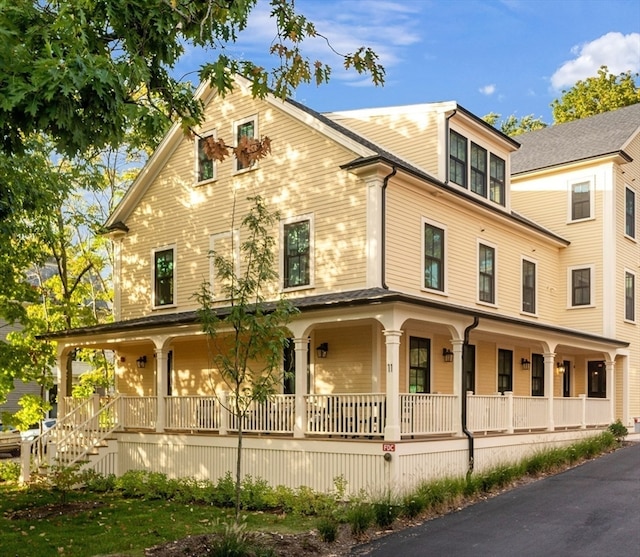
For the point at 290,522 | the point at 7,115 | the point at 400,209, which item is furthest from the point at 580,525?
the point at 7,115

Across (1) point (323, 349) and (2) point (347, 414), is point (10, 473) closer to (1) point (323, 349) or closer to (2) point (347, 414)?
(1) point (323, 349)

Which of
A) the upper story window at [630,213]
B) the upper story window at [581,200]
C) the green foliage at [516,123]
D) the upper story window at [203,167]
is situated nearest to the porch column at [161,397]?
the upper story window at [203,167]

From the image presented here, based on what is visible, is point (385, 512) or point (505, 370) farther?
point (505, 370)

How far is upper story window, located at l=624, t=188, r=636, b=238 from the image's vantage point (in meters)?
25.6

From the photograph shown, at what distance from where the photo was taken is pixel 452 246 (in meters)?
18.9

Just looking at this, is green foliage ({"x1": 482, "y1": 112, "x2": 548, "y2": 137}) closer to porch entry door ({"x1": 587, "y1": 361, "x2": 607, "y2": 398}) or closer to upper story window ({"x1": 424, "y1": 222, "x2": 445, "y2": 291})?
porch entry door ({"x1": 587, "y1": 361, "x2": 607, "y2": 398})

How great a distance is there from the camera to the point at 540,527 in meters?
11.7

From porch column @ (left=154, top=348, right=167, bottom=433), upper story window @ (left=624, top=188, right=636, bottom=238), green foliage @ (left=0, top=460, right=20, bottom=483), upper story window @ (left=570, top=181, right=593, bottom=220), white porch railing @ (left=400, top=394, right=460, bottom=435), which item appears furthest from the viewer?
upper story window @ (left=624, top=188, right=636, bottom=238)

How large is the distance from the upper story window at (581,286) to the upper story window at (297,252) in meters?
11.2

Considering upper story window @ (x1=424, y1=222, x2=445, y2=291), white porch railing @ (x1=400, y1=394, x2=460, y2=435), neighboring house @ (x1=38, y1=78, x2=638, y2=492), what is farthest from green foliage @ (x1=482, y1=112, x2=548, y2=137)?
white porch railing @ (x1=400, y1=394, x2=460, y2=435)

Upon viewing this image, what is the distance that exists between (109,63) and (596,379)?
2207cm

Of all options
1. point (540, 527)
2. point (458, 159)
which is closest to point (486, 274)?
point (458, 159)

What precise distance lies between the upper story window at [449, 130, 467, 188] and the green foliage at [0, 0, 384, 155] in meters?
9.97

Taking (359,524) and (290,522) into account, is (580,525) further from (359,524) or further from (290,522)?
(290,522)
